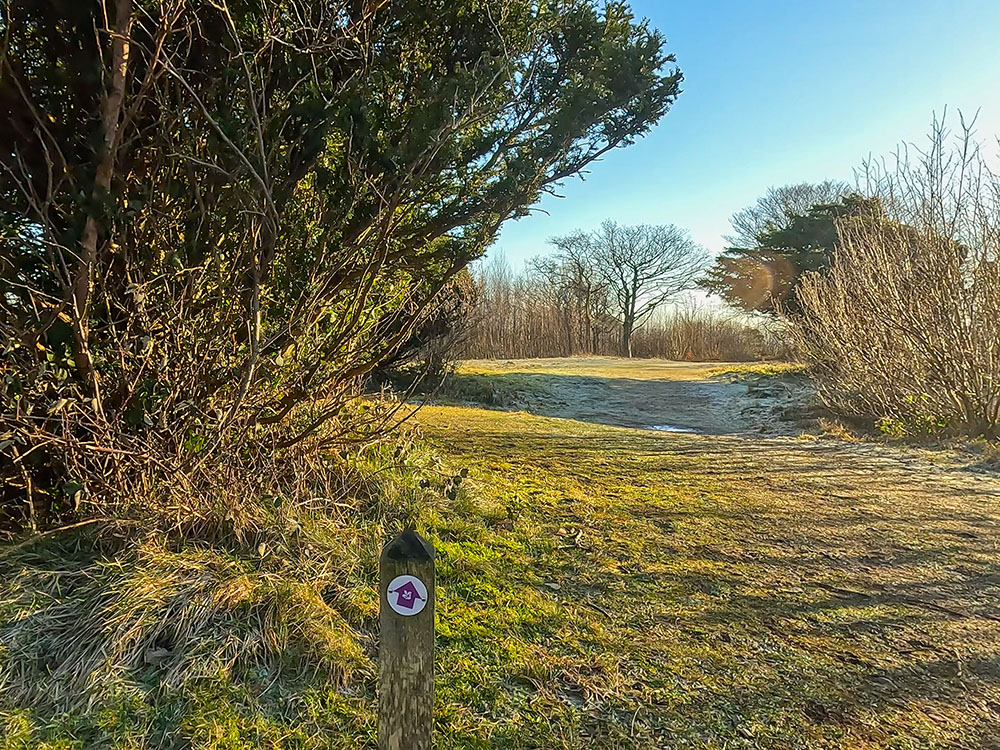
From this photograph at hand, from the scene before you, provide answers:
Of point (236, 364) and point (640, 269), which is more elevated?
point (640, 269)

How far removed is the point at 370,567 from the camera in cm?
268

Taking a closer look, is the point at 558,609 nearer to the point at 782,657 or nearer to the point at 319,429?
the point at 782,657

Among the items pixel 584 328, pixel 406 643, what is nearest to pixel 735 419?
pixel 406 643

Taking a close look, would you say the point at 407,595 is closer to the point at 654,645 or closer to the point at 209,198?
the point at 654,645

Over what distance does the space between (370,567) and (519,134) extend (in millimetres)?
2571

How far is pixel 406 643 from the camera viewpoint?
1.37 meters

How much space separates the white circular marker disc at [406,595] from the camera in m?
1.33

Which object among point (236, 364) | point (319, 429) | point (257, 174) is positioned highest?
point (257, 174)

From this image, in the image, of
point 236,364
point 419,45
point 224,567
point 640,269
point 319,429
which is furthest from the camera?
point 640,269

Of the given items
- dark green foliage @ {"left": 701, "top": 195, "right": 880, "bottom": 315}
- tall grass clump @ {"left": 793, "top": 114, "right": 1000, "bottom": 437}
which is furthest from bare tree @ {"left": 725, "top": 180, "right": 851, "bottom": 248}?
tall grass clump @ {"left": 793, "top": 114, "right": 1000, "bottom": 437}

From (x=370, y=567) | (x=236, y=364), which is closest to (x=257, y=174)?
(x=236, y=364)

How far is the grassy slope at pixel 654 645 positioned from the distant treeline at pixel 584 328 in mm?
20906

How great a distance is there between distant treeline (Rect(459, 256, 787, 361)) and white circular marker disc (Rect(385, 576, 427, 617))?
23021 mm

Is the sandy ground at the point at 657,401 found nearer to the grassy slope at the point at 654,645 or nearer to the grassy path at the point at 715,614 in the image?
the grassy path at the point at 715,614
